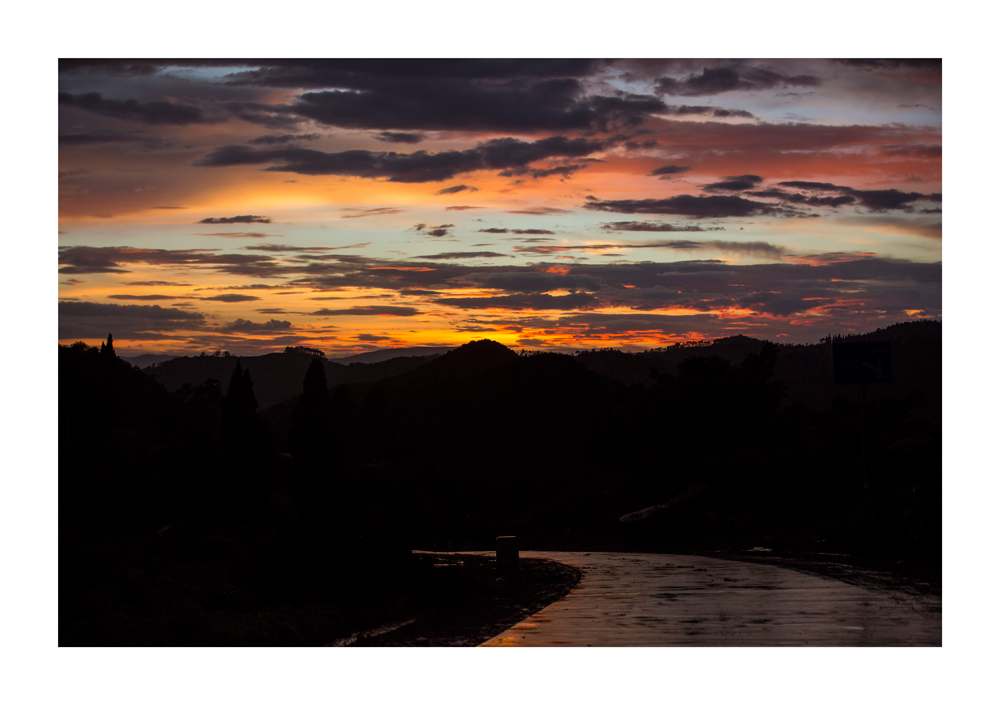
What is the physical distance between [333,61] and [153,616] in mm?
8487

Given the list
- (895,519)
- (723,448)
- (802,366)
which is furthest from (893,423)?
(802,366)

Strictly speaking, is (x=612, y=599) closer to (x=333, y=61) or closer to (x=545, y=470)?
(x=333, y=61)

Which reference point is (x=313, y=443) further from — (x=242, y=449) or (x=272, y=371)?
(x=272, y=371)

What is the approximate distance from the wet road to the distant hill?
60.8m

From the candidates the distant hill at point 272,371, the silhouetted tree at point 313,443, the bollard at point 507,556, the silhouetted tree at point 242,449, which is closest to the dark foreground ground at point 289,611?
the bollard at point 507,556

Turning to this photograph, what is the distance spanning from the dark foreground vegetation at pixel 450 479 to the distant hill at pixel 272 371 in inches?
36.2

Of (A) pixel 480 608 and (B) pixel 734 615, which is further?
(A) pixel 480 608

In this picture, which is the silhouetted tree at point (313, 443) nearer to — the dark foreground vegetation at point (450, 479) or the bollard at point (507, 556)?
the dark foreground vegetation at point (450, 479)

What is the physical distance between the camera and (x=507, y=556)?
18609mm

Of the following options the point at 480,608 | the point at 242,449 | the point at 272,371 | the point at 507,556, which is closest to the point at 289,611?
the point at 480,608

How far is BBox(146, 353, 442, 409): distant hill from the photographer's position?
3103 inches

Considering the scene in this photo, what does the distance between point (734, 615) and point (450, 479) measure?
49132mm

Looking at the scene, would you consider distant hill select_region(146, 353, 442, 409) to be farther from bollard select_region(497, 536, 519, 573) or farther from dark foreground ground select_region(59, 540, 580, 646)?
dark foreground ground select_region(59, 540, 580, 646)

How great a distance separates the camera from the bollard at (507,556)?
1844 cm
